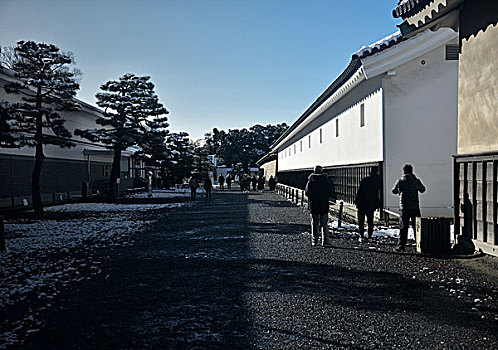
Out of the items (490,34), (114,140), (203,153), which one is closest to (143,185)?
(203,153)

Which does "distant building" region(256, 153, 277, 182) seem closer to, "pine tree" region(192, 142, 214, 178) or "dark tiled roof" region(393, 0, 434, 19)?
"pine tree" region(192, 142, 214, 178)

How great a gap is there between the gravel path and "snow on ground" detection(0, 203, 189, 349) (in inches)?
10.1

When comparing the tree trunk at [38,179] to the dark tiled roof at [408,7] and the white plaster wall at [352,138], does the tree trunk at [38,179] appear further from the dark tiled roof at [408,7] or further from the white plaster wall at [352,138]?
the dark tiled roof at [408,7]

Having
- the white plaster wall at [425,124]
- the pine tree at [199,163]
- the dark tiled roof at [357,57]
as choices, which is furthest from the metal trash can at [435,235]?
the pine tree at [199,163]

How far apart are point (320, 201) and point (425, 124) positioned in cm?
498

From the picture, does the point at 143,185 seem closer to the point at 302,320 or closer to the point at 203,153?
the point at 203,153

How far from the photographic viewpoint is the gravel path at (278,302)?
4258 millimetres

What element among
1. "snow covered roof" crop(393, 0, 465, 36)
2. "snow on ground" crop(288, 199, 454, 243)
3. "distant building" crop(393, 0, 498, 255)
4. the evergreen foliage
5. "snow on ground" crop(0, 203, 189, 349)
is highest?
the evergreen foliage

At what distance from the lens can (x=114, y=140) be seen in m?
27.9

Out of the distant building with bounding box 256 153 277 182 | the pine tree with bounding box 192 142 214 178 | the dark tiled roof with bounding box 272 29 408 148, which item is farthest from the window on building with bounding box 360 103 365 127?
the pine tree with bounding box 192 142 214 178

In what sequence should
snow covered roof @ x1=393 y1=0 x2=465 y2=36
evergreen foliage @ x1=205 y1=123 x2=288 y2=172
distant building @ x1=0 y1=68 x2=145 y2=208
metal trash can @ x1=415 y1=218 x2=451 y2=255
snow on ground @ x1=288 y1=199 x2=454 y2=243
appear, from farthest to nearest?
evergreen foliage @ x1=205 y1=123 x2=288 y2=172
distant building @ x1=0 y1=68 x2=145 y2=208
snow on ground @ x1=288 y1=199 x2=454 y2=243
metal trash can @ x1=415 y1=218 x2=451 y2=255
snow covered roof @ x1=393 y1=0 x2=465 y2=36

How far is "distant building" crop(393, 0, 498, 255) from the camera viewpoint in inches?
239

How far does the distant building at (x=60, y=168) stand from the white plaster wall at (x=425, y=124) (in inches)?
608

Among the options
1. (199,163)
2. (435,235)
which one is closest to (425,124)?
(435,235)
